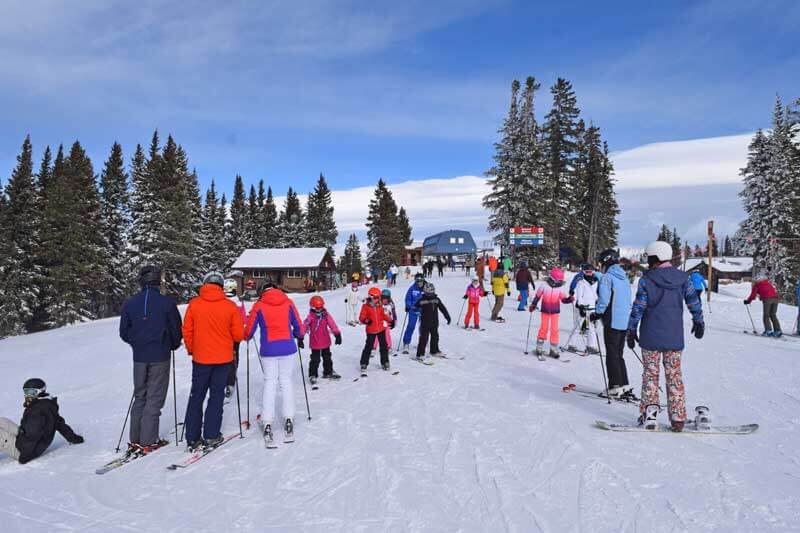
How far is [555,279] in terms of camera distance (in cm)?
1094

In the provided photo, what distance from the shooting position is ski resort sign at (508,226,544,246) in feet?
113

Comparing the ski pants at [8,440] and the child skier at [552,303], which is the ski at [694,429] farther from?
the ski pants at [8,440]

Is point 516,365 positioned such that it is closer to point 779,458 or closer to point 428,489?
point 779,458

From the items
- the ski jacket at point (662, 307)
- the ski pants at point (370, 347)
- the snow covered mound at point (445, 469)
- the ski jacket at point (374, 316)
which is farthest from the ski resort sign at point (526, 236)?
the ski jacket at point (662, 307)

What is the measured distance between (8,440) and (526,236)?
106 feet

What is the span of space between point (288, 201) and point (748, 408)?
77462 mm

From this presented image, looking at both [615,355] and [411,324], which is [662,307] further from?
[411,324]

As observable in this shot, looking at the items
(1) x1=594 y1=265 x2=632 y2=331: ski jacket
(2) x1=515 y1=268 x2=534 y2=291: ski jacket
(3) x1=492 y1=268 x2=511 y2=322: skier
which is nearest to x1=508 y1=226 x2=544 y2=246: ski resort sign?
Answer: (2) x1=515 y1=268 x2=534 y2=291: ski jacket

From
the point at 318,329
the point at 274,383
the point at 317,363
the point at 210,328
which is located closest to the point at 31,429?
the point at 210,328

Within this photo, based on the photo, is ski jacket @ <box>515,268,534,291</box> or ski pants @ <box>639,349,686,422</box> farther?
ski jacket @ <box>515,268,534,291</box>

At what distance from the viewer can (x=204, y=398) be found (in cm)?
571

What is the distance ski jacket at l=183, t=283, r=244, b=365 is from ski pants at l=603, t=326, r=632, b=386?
533cm

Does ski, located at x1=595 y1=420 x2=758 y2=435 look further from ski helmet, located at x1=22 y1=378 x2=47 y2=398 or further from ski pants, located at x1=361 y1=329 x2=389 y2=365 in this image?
ski helmet, located at x1=22 y1=378 x2=47 y2=398

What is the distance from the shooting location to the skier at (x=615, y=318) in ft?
23.8
